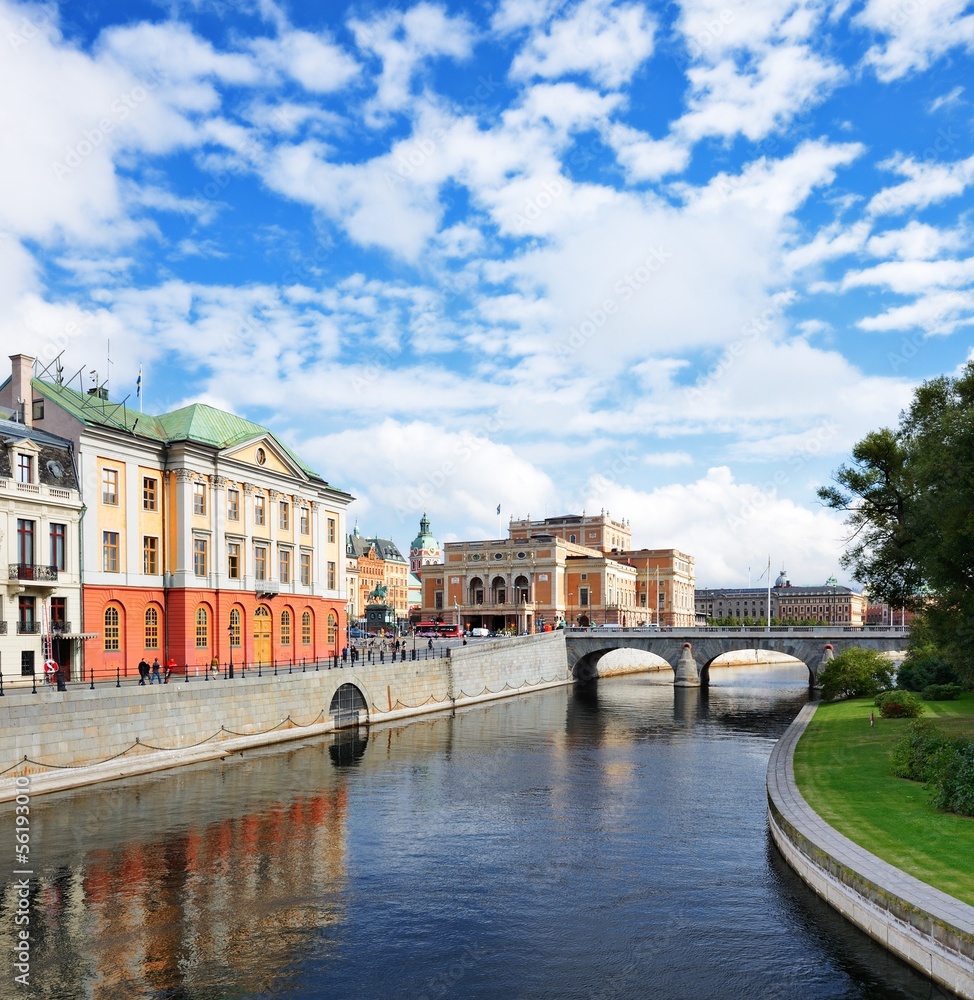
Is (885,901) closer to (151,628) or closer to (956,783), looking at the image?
(956,783)

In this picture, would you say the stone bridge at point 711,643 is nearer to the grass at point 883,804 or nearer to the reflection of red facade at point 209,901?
the grass at point 883,804

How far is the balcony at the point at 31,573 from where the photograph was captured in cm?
4728

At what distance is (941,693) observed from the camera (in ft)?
199

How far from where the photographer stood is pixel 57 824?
106ft

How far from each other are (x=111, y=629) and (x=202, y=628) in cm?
676

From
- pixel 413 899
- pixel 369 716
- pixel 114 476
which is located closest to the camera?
pixel 413 899

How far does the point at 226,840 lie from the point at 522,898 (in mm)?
11471

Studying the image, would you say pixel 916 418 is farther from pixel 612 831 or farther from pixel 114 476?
pixel 114 476

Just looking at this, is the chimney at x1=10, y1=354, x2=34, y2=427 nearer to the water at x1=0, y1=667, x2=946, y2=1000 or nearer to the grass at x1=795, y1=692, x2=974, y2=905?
the water at x1=0, y1=667, x2=946, y2=1000

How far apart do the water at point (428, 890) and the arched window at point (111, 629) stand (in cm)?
1425

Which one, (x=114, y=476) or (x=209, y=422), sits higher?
Answer: (x=209, y=422)

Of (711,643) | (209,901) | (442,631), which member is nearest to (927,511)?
(209,901)

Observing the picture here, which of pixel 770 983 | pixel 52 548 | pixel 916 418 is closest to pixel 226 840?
pixel 770 983

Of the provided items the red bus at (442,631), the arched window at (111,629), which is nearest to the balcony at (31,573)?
the arched window at (111,629)
